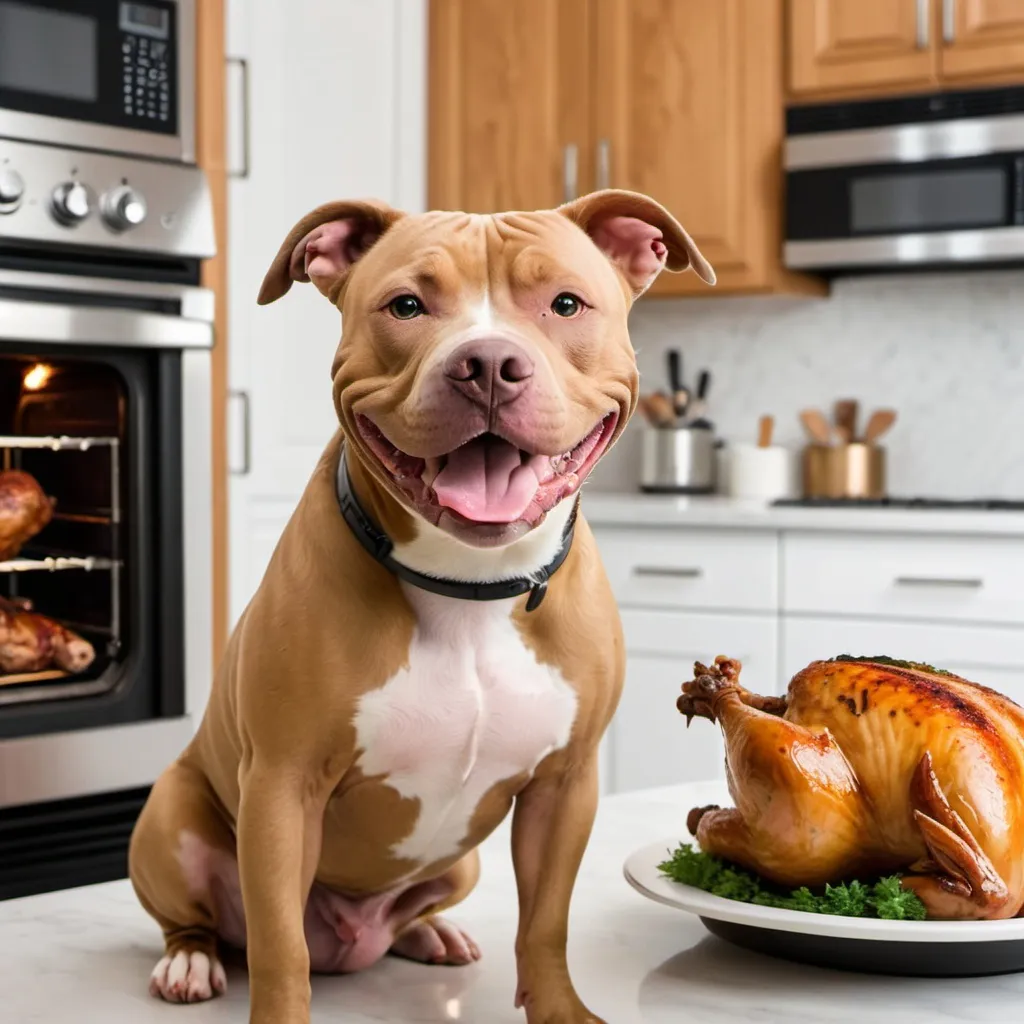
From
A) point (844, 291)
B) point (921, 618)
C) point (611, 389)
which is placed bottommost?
point (921, 618)

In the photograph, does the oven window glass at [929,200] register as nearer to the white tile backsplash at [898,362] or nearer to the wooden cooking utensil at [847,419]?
the white tile backsplash at [898,362]

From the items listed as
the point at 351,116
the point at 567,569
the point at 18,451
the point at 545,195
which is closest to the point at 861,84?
the point at 545,195

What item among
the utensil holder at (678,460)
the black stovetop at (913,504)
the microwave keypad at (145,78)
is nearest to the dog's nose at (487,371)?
the microwave keypad at (145,78)

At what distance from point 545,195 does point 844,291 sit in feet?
2.69

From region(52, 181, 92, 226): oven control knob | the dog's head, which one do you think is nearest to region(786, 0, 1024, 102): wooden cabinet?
region(52, 181, 92, 226): oven control knob

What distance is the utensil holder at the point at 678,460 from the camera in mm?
3871

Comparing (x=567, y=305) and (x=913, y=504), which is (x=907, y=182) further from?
(x=567, y=305)

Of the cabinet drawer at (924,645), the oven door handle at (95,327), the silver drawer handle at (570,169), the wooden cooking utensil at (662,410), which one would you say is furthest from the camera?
Answer: the wooden cooking utensil at (662,410)

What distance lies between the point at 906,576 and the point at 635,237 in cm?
222

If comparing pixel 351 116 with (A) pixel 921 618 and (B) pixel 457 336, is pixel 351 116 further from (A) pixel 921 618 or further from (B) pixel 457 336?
(B) pixel 457 336

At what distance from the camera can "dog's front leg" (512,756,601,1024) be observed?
32.8 inches

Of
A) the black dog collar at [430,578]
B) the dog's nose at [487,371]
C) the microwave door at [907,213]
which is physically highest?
the microwave door at [907,213]

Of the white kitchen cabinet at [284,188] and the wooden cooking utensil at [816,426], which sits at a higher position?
the white kitchen cabinet at [284,188]

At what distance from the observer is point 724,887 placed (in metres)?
0.85
